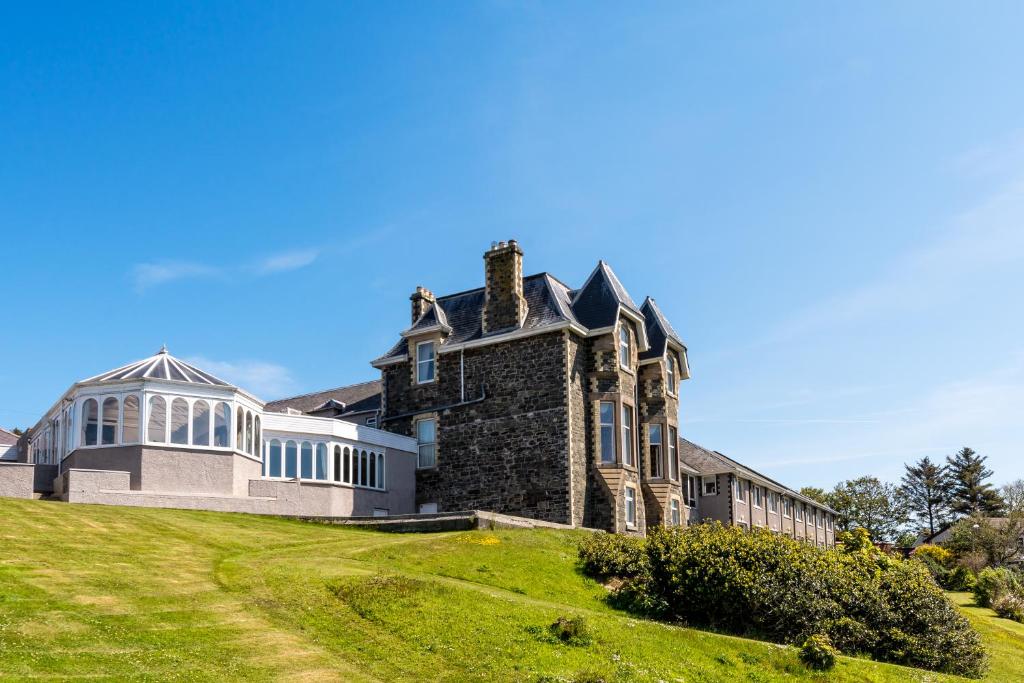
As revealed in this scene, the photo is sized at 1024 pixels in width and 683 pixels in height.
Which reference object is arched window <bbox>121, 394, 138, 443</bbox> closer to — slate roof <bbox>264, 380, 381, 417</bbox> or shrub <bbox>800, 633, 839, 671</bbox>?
slate roof <bbox>264, 380, 381, 417</bbox>

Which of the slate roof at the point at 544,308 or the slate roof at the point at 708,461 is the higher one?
the slate roof at the point at 544,308

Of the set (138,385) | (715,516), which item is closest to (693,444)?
(715,516)

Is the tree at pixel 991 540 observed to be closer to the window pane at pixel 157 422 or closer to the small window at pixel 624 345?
the small window at pixel 624 345

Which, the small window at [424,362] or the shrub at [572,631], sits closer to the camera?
the shrub at [572,631]

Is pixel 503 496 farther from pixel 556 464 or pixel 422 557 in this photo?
pixel 422 557

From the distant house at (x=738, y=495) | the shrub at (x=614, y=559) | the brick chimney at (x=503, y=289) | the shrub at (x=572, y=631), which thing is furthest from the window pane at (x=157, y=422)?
the distant house at (x=738, y=495)

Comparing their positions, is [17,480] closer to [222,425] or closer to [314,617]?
[222,425]

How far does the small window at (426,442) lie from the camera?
39.5 m

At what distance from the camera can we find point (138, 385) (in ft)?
103

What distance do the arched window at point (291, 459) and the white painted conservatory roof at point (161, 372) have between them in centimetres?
385

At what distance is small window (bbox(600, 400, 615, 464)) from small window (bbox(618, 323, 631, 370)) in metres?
1.85

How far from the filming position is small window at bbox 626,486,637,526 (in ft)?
122

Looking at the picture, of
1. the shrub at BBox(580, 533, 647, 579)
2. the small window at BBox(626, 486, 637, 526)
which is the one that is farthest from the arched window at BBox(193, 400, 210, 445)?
the small window at BBox(626, 486, 637, 526)

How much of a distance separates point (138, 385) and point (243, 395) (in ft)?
11.3
